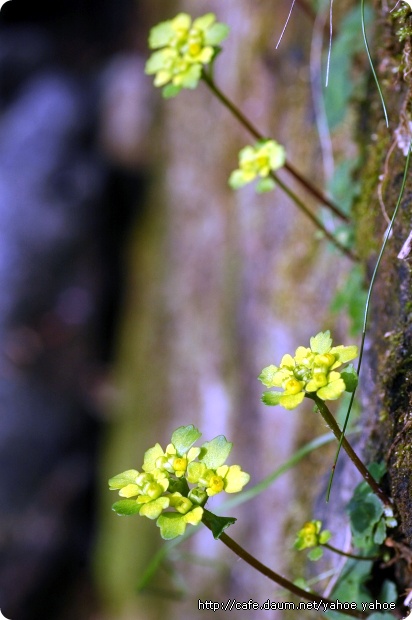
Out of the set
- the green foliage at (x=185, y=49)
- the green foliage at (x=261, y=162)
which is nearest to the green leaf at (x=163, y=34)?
the green foliage at (x=185, y=49)

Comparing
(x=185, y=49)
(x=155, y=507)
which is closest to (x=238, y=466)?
(x=155, y=507)

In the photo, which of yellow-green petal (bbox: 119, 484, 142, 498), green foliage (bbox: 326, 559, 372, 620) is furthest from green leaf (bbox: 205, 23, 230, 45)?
green foliage (bbox: 326, 559, 372, 620)

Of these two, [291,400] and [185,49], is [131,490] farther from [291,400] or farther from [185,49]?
[185,49]

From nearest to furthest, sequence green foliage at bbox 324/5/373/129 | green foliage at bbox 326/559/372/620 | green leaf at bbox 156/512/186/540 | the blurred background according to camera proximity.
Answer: green leaf at bbox 156/512/186/540, green foliage at bbox 326/559/372/620, green foliage at bbox 324/5/373/129, the blurred background

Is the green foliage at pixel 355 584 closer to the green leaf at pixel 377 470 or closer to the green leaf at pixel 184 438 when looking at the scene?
the green leaf at pixel 377 470

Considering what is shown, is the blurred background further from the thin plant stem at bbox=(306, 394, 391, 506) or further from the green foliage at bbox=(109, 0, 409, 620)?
the thin plant stem at bbox=(306, 394, 391, 506)

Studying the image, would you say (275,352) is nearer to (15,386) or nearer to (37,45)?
(15,386)
